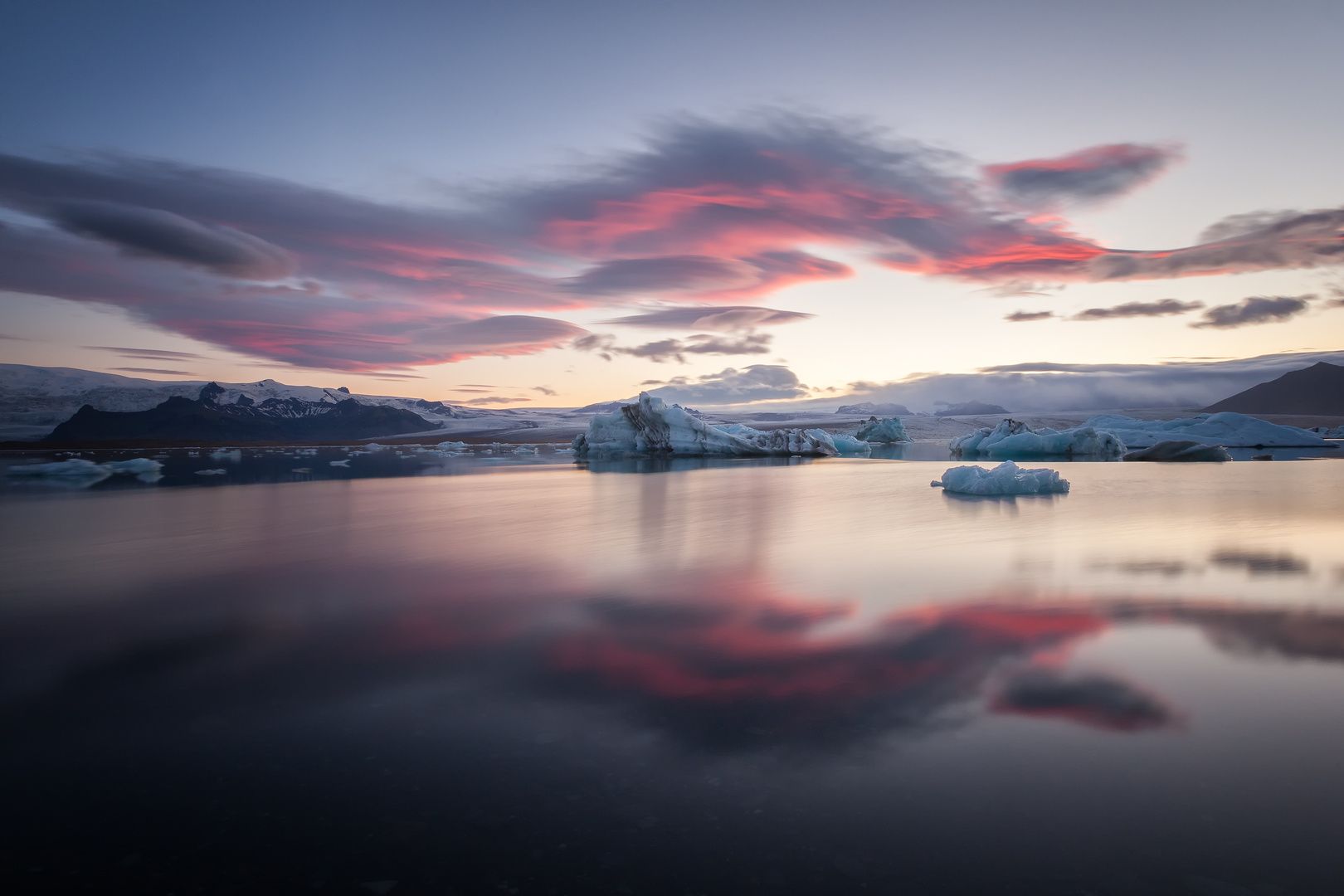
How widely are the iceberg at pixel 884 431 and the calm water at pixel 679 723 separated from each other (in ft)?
148

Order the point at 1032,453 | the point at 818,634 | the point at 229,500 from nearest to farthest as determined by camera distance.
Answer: the point at 818,634 < the point at 229,500 < the point at 1032,453

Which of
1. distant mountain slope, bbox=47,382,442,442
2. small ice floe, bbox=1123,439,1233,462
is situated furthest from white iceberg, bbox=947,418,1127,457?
distant mountain slope, bbox=47,382,442,442

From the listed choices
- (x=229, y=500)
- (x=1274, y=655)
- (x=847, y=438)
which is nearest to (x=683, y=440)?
(x=847, y=438)

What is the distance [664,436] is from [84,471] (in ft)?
70.1

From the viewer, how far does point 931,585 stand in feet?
18.8

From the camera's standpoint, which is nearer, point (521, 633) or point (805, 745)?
point (805, 745)

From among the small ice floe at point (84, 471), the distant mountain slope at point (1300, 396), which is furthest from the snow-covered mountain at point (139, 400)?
the distant mountain slope at point (1300, 396)

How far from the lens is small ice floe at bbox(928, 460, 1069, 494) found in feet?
44.8

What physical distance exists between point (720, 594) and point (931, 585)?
182 cm

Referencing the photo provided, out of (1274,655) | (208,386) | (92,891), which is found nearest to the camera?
(92,891)

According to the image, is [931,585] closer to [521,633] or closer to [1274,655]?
[1274,655]

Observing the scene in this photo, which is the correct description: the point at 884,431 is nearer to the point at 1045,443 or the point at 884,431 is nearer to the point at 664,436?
the point at 1045,443

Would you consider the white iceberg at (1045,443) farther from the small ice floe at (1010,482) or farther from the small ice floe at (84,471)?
the small ice floe at (84,471)

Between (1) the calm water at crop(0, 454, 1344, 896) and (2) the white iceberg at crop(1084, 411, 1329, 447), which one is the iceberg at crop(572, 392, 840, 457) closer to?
(2) the white iceberg at crop(1084, 411, 1329, 447)
